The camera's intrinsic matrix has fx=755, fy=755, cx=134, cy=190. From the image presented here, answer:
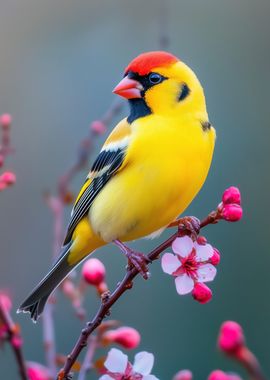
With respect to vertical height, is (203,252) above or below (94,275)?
above

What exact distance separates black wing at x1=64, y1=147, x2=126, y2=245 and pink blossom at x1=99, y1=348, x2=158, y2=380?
2.77 feet

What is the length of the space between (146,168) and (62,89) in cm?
349

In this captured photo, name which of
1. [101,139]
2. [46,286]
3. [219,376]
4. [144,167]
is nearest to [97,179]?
[144,167]

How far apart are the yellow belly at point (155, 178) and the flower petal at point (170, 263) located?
0.50 m

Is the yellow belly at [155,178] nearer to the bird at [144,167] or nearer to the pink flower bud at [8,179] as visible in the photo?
the bird at [144,167]

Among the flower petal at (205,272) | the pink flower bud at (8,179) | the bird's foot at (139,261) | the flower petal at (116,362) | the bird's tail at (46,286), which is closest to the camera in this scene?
the flower petal at (116,362)

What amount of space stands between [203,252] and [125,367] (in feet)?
0.98

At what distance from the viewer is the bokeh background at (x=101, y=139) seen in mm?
3738

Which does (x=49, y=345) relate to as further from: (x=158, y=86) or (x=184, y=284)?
(x=158, y=86)

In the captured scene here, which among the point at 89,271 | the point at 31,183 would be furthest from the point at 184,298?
the point at 89,271

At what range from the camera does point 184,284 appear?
1.60 metres

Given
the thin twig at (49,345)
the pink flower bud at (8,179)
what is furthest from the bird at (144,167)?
the pink flower bud at (8,179)

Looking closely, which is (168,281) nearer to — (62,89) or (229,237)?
(229,237)

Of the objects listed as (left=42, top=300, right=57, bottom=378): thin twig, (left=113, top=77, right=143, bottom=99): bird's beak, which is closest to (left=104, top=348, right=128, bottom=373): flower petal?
(left=42, top=300, right=57, bottom=378): thin twig
